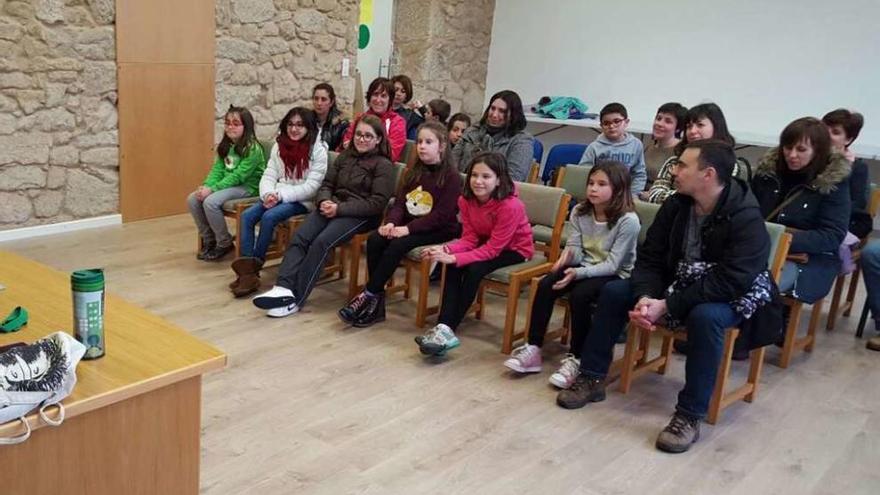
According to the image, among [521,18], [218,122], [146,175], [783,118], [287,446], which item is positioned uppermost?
[521,18]

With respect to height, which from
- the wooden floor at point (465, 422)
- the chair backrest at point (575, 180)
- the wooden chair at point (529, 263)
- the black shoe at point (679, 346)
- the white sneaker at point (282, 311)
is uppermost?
the chair backrest at point (575, 180)

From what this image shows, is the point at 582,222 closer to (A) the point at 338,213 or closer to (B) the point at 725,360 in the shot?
(B) the point at 725,360

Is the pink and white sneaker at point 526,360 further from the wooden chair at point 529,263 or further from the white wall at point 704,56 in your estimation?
the white wall at point 704,56

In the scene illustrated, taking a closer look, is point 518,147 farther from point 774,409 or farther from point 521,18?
point 521,18

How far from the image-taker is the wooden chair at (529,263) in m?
3.26

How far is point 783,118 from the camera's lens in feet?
20.0

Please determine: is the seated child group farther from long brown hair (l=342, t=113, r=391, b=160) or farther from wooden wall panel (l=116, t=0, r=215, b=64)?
wooden wall panel (l=116, t=0, r=215, b=64)

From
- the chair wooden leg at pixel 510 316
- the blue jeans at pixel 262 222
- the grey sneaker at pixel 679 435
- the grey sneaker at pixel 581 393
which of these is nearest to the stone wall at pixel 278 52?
the blue jeans at pixel 262 222

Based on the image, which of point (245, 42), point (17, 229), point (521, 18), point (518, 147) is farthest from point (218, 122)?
point (521, 18)

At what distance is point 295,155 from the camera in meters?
4.20

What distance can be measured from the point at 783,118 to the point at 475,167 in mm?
3783

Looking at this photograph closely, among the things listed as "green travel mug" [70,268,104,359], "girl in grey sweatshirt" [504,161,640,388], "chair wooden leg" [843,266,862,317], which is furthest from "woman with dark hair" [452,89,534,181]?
"green travel mug" [70,268,104,359]

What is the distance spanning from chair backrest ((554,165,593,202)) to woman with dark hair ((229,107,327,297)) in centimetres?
128

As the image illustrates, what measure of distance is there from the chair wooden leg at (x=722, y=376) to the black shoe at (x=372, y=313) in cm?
152
